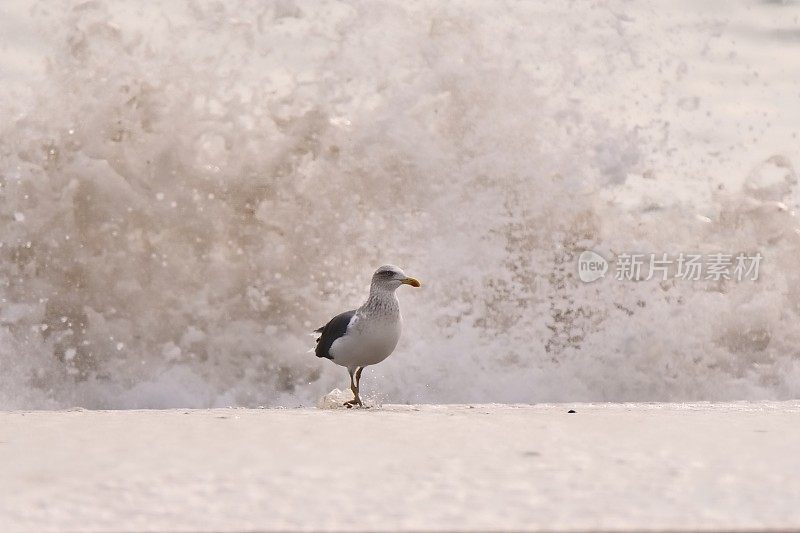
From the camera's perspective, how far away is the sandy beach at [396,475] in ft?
6.40

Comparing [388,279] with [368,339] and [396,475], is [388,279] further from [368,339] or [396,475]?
[396,475]

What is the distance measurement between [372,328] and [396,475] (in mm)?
2594

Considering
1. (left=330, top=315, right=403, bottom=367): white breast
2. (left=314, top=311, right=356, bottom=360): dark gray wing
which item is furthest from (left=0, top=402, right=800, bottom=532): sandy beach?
(left=314, top=311, right=356, bottom=360): dark gray wing

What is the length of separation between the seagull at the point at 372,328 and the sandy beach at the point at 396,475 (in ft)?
4.94

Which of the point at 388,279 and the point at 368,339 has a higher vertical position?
the point at 388,279

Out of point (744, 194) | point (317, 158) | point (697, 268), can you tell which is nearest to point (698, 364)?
point (697, 268)

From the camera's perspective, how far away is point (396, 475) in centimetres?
237

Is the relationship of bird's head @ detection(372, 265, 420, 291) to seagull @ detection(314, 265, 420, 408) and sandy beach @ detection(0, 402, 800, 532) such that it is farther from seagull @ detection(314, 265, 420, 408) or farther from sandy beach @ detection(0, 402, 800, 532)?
sandy beach @ detection(0, 402, 800, 532)

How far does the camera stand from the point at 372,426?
10.8ft

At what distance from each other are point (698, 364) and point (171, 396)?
3046 millimetres

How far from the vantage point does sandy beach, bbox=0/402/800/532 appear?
195cm

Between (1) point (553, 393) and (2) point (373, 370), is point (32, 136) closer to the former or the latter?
(2) point (373, 370)

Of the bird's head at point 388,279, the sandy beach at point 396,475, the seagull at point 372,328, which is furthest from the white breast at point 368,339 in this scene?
the sandy beach at point 396,475

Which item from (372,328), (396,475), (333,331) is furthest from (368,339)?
(396,475)
